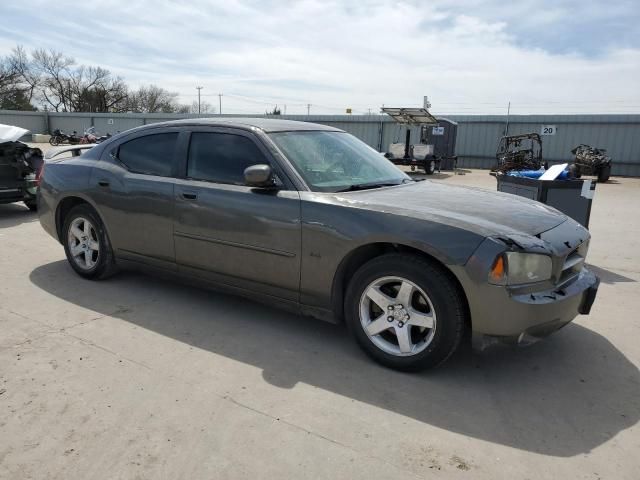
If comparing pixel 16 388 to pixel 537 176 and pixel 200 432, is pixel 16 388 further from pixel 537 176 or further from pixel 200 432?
pixel 537 176

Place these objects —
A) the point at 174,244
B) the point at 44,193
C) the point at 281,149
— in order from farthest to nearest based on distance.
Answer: the point at 44,193, the point at 174,244, the point at 281,149

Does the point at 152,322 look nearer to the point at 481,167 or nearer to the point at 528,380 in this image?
the point at 528,380

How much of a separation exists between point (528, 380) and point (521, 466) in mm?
926

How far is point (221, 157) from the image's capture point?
3.93 metres

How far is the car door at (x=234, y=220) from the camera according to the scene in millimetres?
3477

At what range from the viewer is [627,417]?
2736 mm

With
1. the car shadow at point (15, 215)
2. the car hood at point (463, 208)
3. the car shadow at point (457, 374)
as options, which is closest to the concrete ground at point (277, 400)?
the car shadow at point (457, 374)

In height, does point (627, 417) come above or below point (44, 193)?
below

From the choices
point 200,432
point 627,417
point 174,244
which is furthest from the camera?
point 174,244

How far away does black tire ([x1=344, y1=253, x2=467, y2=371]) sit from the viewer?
9.50 ft

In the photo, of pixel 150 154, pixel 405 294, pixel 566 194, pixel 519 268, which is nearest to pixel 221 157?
pixel 150 154

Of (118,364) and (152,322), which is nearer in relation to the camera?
(118,364)

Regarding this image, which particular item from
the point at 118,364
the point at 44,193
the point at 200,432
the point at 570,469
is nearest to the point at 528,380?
the point at 570,469

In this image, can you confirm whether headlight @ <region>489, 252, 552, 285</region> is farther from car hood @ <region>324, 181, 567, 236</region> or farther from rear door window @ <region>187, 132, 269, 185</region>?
rear door window @ <region>187, 132, 269, 185</region>
